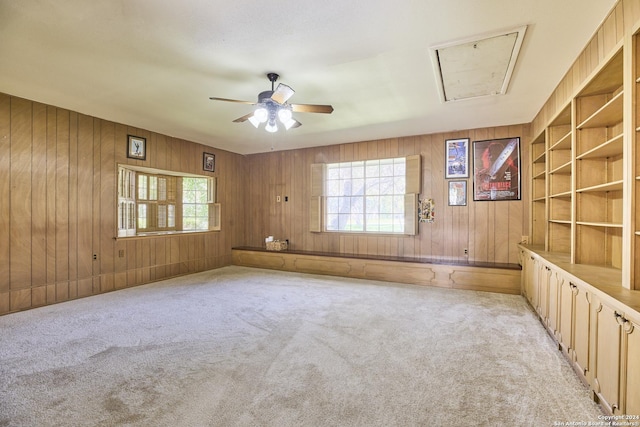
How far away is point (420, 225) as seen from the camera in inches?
221

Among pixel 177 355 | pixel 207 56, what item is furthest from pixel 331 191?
pixel 177 355

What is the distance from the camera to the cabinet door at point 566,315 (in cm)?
235

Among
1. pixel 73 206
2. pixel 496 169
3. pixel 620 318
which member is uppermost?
pixel 496 169

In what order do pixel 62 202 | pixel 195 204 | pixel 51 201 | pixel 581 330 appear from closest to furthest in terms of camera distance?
pixel 581 330, pixel 51 201, pixel 62 202, pixel 195 204

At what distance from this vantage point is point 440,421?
177cm

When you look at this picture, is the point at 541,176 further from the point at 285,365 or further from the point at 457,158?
the point at 285,365

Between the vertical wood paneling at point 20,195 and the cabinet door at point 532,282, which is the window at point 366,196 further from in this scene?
the vertical wood paneling at point 20,195

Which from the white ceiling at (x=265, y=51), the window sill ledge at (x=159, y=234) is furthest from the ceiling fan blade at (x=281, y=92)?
the window sill ledge at (x=159, y=234)

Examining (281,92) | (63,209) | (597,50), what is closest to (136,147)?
(63,209)

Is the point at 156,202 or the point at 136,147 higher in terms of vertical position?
the point at 136,147

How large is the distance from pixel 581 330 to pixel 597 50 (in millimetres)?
2158

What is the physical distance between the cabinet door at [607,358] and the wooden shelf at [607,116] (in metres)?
1.45

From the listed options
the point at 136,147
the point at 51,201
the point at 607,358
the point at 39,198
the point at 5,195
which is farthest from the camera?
the point at 136,147

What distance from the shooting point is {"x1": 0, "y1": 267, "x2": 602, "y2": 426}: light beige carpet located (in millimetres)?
1845
